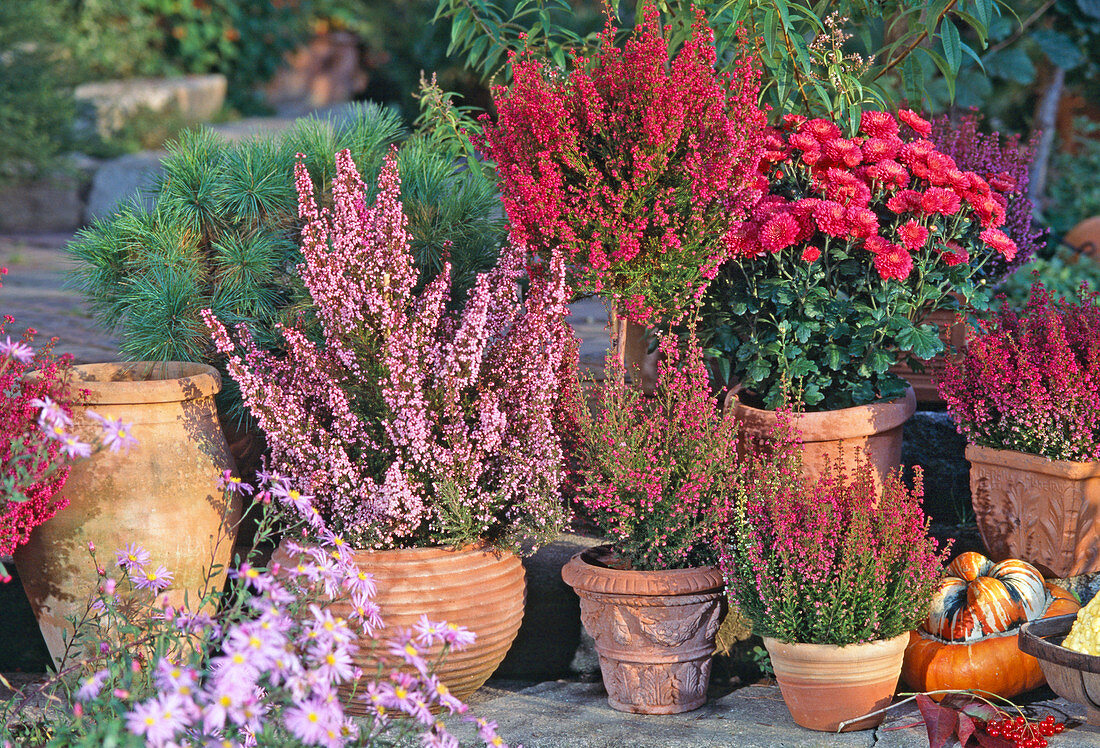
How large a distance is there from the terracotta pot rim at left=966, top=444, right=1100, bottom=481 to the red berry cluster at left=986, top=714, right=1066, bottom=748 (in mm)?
644

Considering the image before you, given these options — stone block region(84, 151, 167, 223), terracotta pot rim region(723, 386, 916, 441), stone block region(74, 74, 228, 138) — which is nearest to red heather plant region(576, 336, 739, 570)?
terracotta pot rim region(723, 386, 916, 441)

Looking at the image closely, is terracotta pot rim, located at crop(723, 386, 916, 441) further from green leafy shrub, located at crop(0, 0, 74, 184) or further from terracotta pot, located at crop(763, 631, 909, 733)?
green leafy shrub, located at crop(0, 0, 74, 184)

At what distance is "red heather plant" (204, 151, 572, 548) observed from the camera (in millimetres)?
2650

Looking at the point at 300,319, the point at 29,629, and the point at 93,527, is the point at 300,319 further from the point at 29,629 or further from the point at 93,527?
the point at 29,629

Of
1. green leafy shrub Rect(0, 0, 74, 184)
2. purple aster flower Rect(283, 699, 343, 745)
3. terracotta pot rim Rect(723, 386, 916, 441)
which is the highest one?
green leafy shrub Rect(0, 0, 74, 184)

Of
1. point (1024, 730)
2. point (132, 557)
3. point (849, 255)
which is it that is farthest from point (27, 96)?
point (1024, 730)

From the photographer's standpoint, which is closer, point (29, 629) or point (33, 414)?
point (33, 414)

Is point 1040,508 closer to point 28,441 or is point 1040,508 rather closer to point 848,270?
point 848,270

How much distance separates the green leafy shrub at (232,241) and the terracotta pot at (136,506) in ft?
1.34

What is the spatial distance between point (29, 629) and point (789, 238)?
2.40 meters

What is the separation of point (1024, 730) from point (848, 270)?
1222 millimetres

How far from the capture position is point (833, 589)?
2.46 meters

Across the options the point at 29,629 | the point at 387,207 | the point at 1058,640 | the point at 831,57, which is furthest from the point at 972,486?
the point at 29,629

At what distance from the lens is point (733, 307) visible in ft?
9.77
